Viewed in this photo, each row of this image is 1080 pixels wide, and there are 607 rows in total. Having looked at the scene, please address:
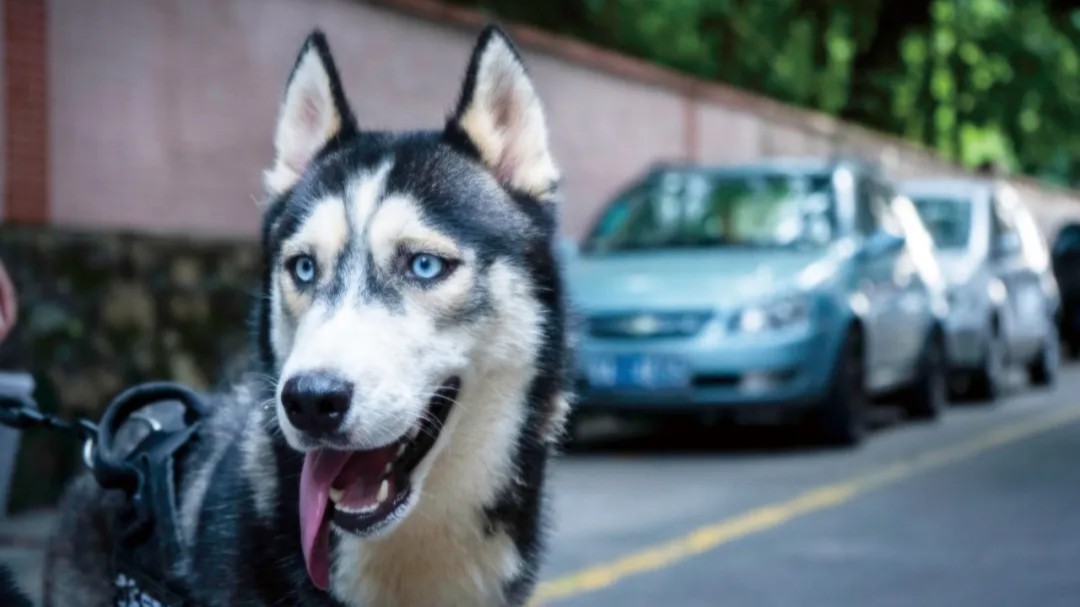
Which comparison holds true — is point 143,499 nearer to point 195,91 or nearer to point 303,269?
point 303,269

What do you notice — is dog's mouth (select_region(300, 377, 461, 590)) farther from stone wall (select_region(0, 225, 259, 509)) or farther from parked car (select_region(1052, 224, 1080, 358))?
parked car (select_region(1052, 224, 1080, 358))

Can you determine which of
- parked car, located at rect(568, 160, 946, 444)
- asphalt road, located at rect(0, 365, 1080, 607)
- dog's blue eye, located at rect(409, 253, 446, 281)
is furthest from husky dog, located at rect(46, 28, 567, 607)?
parked car, located at rect(568, 160, 946, 444)

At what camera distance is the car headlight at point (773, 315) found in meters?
11.1

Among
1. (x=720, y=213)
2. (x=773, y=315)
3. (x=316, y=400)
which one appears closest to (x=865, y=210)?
(x=720, y=213)

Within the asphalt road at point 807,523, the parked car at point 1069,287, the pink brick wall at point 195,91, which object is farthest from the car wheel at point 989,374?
the parked car at point 1069,287

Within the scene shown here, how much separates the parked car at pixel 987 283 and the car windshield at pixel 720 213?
99.0 inches

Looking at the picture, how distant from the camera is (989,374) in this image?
16062 millimetres

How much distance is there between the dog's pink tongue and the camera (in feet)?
9.83

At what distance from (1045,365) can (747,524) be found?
418 inches

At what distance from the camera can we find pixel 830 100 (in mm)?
32719

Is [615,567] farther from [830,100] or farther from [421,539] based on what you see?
[830,100]

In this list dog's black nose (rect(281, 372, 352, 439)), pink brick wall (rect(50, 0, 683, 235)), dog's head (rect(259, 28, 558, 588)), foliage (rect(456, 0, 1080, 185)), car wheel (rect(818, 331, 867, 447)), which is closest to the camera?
dog's black nose (rect(281, 372, 352, 439))

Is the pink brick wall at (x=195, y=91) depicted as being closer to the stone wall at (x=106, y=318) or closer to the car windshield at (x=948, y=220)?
the stone wall at (x=106, y=318)

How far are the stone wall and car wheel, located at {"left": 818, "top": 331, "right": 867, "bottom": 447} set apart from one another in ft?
11.9
